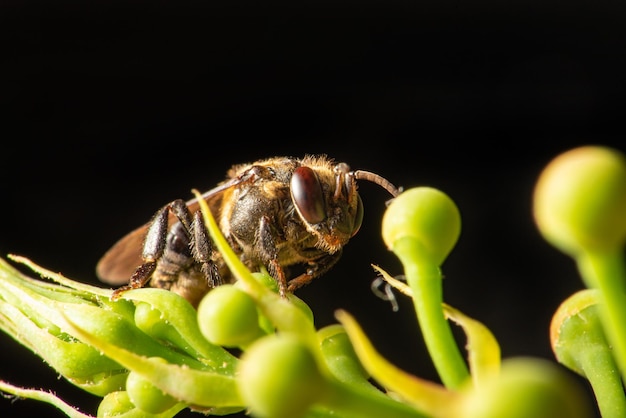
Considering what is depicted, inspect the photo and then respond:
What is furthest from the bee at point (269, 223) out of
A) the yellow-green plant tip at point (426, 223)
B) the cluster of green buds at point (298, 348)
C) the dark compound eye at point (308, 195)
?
the yellow-green plant tip at point (426, 223)

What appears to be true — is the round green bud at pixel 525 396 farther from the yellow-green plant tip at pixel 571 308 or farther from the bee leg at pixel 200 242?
the bee leg at pixel 200 242

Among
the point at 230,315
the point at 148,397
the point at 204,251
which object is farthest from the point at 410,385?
the point at 204,251

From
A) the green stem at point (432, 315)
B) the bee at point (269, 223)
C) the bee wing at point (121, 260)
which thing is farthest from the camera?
the bee wing at point (121, 260)

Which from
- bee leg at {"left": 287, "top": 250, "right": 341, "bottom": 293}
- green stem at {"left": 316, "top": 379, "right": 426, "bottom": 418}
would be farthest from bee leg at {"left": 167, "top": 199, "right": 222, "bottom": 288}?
green stem at {"left": 316, "top": 379, "right": 426, "bottom": 418}

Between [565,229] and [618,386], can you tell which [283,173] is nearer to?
[618,386]

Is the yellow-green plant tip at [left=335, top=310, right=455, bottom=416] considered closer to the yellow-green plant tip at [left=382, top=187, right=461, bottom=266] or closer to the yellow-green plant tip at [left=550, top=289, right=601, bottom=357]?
the yellow-green plant tip at [left=382, top=187, right=461, bottom=266]

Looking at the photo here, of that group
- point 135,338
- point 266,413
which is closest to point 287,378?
point 266,413
